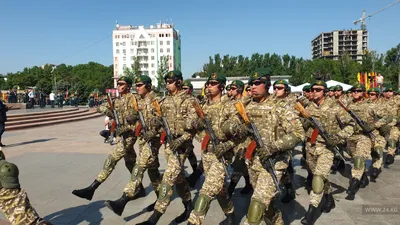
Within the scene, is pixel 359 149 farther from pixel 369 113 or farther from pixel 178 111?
pixel 178 111

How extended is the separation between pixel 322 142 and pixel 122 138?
10.5 ft

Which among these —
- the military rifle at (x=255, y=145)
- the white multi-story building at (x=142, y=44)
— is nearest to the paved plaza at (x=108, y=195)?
the military rifle at (x=255, y=145)

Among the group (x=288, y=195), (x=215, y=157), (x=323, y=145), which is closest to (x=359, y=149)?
(x=323, y=145)

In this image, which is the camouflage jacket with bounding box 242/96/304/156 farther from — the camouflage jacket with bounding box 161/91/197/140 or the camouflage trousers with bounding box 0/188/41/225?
the camouflage trousers with bounding box 0/188/41/225

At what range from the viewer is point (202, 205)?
11.6 ft

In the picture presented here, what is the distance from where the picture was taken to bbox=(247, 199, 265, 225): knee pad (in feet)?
10.6

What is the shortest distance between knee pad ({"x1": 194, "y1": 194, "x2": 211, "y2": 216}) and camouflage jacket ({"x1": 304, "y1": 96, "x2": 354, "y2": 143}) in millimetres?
2443

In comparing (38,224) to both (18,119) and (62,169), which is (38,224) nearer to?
(62,169)

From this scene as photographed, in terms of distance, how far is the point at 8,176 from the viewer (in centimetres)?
318

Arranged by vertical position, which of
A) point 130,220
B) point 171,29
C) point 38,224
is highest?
point 171,29

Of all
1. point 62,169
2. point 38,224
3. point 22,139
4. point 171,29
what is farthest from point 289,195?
point 171,29

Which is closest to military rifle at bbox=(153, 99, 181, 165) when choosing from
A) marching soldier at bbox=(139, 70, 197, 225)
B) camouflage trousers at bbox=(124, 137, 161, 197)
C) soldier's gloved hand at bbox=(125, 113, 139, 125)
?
marching soldier at bbox=(139, 70, 197, 225)

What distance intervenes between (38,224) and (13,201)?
34 centimetres

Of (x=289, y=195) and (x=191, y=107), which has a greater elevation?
(x=191, y=107)
